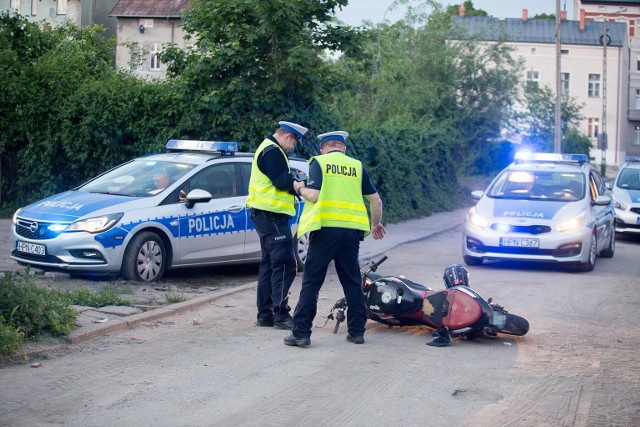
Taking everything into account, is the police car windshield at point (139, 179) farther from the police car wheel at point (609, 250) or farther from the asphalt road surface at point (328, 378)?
the police car wheel at point (609, 250)

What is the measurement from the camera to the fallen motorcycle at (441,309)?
795 centimetres

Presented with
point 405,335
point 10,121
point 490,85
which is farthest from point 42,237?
point 490,85

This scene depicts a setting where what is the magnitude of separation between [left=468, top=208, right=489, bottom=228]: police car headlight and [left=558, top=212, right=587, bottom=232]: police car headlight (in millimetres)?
1109

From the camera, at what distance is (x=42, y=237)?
10.5m

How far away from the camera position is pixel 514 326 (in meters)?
8.09

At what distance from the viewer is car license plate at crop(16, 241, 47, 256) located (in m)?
10.5

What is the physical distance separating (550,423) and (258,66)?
12.0 metres

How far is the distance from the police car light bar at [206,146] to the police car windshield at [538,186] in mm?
4765

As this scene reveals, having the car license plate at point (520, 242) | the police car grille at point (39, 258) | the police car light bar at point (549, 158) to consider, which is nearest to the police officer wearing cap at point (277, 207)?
the police car grille at point (39, 258)

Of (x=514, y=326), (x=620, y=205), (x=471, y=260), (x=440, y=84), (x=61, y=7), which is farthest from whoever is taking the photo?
(x=61, y=7)

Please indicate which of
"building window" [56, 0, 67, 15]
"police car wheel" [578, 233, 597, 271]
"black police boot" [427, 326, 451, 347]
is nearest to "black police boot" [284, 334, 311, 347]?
"black police boot" [427, 326, 451, 347]

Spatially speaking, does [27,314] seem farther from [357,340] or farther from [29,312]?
[357,340]

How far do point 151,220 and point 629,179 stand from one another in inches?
527

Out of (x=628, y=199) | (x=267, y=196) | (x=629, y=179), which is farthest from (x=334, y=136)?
(x=629, y=179)
